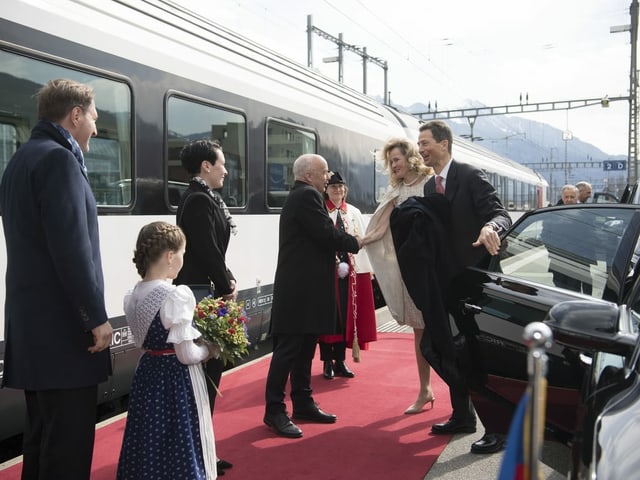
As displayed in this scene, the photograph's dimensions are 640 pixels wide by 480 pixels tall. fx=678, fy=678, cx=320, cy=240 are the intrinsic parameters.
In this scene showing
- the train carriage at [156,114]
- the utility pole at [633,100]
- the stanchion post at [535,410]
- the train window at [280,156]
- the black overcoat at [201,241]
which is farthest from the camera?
the utility pole at [633,100]

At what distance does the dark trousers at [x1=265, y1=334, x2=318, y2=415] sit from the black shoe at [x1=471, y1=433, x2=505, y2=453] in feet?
4.04

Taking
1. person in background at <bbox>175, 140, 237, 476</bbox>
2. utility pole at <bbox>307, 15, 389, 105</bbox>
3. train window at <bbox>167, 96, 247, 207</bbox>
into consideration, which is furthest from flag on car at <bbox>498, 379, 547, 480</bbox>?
utility pole at <bbox>307, 15, 389, 105</bbox>

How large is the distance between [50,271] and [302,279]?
2058 millimetres

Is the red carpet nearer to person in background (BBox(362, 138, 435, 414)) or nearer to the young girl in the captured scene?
person in background (BBox(362, 138, 435, 414))

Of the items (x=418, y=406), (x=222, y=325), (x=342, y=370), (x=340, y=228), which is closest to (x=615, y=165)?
(x=340, y=228)

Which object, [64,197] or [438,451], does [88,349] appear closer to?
[64,197]

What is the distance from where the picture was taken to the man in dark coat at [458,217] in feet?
14.2

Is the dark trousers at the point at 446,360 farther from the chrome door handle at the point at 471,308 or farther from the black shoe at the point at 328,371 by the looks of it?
the black shoe at the point at 328,371

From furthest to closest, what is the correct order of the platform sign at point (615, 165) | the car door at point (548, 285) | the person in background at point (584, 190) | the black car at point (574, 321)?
1. the platform sign at point (615, 165)
2. the person in background at point (584, 190)
3. the car door at point (548, 285)
4. the black car at point (574, 321)

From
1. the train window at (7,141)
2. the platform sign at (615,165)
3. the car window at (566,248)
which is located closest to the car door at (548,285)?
the car window at (566,248)

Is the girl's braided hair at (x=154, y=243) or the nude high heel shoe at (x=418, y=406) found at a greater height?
the girl's braided hair at (x=154, y=243)

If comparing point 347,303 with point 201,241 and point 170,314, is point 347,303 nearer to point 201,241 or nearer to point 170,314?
point 201,241

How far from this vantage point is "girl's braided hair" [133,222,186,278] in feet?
10.0

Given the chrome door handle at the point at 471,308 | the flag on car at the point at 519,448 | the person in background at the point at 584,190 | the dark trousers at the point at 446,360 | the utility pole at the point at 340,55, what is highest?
the utility pole at the point at 340,55
